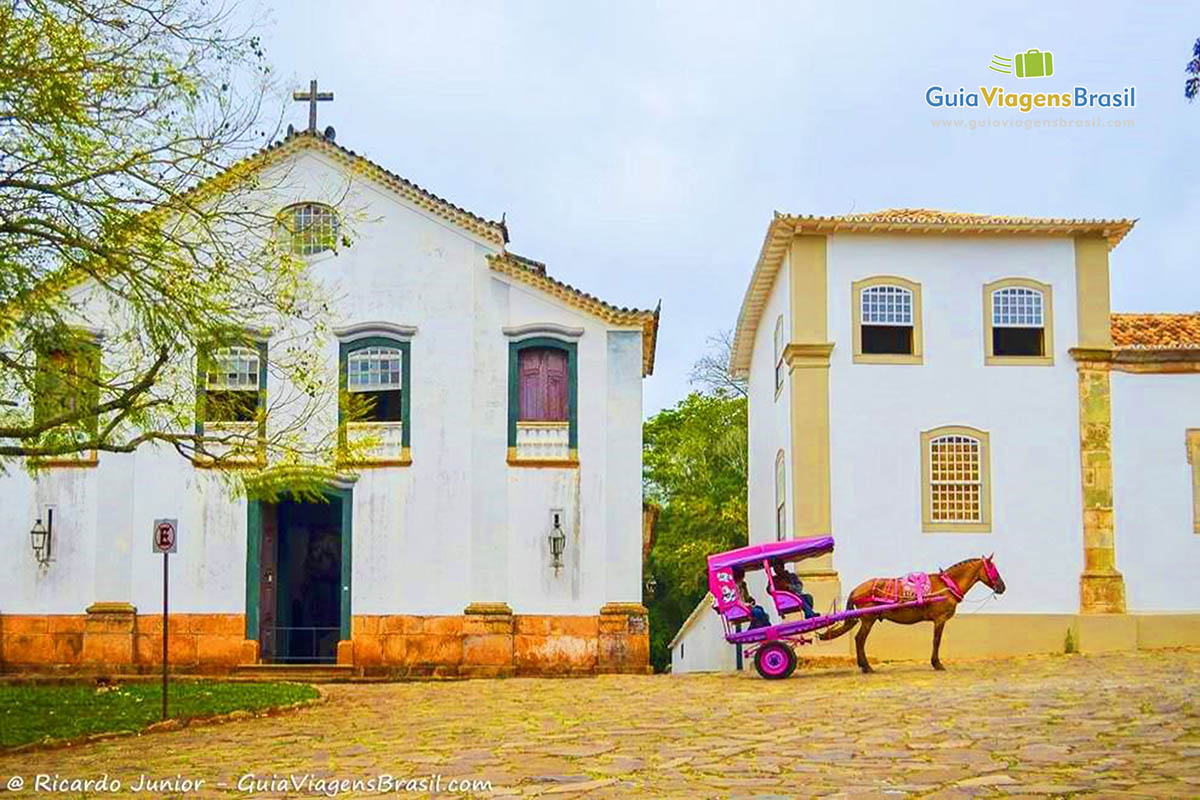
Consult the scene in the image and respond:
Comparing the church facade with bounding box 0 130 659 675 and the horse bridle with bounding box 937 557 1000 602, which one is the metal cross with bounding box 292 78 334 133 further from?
the horse bridle with bounding box 937 557 1000 602

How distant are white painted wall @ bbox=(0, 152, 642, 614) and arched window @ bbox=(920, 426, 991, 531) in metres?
4.62

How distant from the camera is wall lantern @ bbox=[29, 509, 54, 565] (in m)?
25.8

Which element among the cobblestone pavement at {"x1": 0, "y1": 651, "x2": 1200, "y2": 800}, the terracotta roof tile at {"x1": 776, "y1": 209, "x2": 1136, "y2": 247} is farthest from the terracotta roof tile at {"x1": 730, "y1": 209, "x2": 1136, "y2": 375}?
the cobblestone pavement at {"x1": 0, "y1": 651, "x2": 1200, "y2": 800}

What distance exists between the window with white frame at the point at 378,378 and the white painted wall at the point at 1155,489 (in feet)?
38.2

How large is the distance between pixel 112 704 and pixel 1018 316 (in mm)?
14938

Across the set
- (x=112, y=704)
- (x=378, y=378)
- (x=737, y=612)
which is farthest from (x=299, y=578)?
(x=737, y=612)

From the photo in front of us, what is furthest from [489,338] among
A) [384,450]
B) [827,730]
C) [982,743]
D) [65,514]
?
[982,743]

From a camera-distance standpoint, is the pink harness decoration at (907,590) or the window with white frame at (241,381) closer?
the pink harness decoration at (907,590)

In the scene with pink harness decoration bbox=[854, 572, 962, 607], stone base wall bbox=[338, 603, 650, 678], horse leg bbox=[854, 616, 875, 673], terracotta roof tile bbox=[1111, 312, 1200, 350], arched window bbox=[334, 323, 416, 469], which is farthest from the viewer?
arched window bbox=[334, 323, 416, 469]

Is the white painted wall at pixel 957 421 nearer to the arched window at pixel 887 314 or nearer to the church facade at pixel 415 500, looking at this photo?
the arched window at pixel 887 314

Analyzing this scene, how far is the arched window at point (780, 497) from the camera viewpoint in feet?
86.6

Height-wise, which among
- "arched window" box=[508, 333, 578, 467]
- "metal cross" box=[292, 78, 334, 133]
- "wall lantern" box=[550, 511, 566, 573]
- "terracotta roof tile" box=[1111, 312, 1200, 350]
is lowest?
"wall lantern" box=[550, 511, 566, 573]

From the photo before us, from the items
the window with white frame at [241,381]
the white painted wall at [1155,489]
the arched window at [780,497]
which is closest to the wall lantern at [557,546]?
the arched window at [780,497]

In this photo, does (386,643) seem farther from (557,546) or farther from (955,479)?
(955,479)
